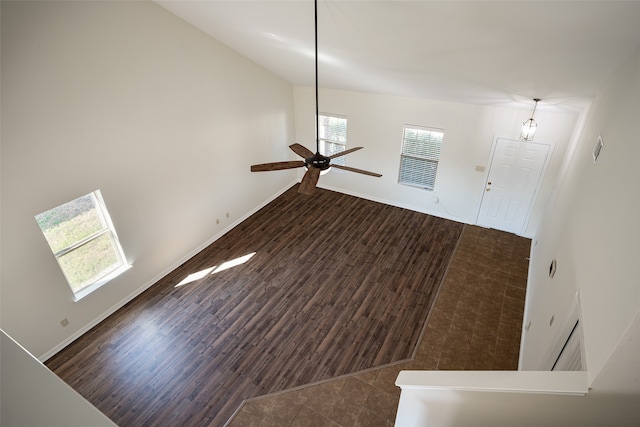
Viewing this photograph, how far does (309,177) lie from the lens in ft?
11.0

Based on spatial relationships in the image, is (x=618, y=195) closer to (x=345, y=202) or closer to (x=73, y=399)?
(x=73, y=399)

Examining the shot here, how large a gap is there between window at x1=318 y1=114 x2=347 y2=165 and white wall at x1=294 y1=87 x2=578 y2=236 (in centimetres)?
16

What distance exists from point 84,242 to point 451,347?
5.05 meters

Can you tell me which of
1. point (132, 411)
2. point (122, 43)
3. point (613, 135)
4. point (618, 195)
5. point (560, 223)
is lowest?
point (132, 411)

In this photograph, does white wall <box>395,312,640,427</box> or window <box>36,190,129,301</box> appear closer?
white wall <box>395,312,640,427</box>

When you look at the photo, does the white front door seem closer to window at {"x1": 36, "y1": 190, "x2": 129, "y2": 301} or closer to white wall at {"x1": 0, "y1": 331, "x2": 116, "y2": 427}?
window at {"x1": 36, "y1": 190, "x2": 129, "y2": 301}

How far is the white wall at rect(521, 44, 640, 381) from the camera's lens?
1652 millimetres

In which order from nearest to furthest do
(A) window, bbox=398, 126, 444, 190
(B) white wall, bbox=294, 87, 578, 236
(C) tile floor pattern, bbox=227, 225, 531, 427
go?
(C) tile floor pattern, bbox=227, 225, 531, 427 → (B) white wall, bbox=294, 87, 578, 236 → (A) window, bbox=398, 126, 444, 190

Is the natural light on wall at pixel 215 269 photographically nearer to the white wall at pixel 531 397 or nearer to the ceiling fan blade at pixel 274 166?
the ceiling fan blade at pixel 274 166

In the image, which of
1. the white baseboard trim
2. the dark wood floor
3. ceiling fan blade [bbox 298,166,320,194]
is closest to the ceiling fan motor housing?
ceiling fan blade [bbox 298,166,320,194]

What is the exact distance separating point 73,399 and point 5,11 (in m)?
3.84

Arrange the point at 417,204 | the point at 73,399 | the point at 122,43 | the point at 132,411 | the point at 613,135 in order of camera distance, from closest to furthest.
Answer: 1. the point at 73,399
2. the point at 613,135
3. the point at 132,411
4. the point at 122,43
5. the point at 417,204

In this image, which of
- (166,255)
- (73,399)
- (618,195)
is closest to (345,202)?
(166,255)

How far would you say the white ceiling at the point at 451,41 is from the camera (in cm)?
246
